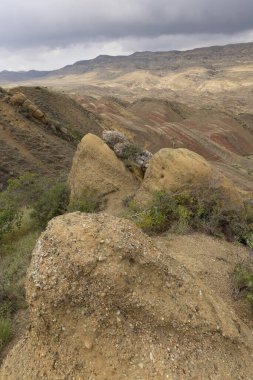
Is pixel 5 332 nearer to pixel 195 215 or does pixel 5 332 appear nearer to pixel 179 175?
pixel 195 215

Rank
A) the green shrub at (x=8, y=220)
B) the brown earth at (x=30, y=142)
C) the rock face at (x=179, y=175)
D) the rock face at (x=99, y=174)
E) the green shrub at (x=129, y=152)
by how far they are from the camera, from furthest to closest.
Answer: the brown earth at (x=30, y=142) → the green shrub at (x=129, y=152) → the green shrub at (x=8, y=220) → the rock face at (x=99, y=174) → the rock face at (x=179, y=175)

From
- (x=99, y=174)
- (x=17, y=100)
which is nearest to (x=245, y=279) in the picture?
(x=99, y=174)

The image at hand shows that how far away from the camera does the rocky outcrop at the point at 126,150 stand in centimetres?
1602

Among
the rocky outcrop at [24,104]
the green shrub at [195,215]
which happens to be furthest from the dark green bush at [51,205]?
the rocky outcrop at [24,104]

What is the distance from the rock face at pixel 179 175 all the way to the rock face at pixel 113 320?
6.51 meters

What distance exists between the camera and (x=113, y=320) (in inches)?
221

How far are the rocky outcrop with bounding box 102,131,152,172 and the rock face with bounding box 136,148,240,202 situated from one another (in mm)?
2333

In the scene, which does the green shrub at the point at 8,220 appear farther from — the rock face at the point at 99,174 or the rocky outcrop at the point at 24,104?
the rocky outcrop at the point at 24,104

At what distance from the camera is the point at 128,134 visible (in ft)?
145

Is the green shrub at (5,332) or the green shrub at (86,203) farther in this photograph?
the green shrub at (86,203)

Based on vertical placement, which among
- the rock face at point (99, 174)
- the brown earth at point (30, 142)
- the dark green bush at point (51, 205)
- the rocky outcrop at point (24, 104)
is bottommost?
the brown earth at point (30, 142)

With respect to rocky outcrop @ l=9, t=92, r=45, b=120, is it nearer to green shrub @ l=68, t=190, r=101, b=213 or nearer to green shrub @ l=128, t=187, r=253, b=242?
green shrub @ l=68, t=190, r=101, b=213

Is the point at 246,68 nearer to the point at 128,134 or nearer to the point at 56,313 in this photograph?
the point at 128,134

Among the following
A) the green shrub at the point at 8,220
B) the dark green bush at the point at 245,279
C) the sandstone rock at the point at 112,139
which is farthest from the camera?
the sandstone rock at the point at 112,139
